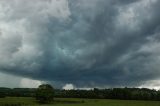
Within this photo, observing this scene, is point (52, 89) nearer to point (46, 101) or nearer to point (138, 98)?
point (46, 101)

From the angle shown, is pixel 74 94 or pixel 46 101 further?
pixel 74 94

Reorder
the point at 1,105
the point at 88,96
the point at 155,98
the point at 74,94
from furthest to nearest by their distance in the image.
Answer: the point at 74,94 < the point at 88,96 < the point at 155,98 < the point at 1,105

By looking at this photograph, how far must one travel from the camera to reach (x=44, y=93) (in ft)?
491

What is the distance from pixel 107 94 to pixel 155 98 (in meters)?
30.5

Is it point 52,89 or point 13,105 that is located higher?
point 52,89

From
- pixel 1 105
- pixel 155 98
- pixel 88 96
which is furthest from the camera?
pixel 88 96

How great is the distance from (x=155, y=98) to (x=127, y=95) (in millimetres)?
16606

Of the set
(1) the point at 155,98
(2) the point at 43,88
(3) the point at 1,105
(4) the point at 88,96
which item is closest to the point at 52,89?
(2) the point at 43,88

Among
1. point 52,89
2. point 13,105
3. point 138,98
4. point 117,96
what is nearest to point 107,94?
point 117,96

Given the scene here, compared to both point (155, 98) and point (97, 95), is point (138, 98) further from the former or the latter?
point (97, 95)

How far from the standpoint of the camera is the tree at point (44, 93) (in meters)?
148

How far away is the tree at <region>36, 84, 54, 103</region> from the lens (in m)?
148

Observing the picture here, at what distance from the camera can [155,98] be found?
16638cm

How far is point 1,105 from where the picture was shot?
376 feet
